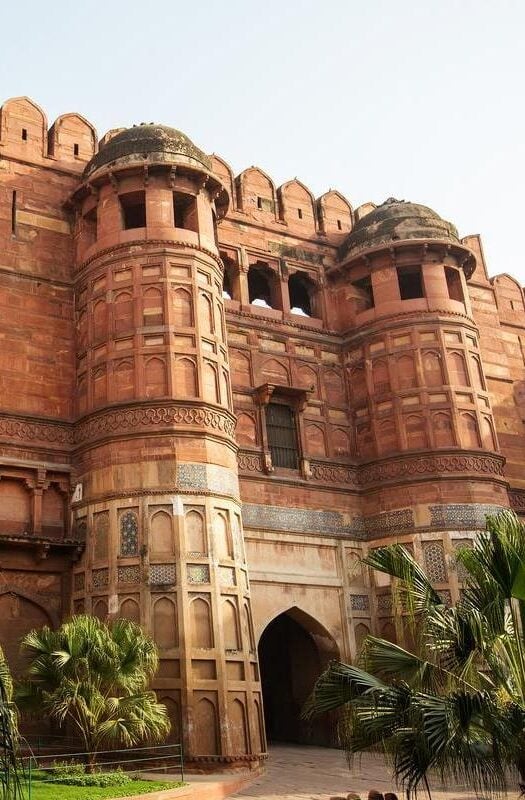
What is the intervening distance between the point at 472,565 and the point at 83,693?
6314 millimetres

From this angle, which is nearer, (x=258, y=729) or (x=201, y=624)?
(x=201, y=624)

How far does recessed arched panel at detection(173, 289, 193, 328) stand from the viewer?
18547mm

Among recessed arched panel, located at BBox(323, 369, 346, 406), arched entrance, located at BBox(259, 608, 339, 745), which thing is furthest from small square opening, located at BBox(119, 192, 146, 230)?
arched entrance, located at BBox(259, 608, 339, 745)

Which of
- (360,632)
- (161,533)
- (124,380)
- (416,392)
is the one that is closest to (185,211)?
(124,380)

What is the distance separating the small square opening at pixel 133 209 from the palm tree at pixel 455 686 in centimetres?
1192

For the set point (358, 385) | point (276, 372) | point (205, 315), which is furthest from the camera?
point (358, 385)

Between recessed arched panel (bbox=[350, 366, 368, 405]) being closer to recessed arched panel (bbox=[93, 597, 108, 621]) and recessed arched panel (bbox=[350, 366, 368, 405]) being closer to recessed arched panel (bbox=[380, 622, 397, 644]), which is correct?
recessed arched panel (bbox=[380, 622, 397, 644])

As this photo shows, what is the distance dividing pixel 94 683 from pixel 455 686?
6.02 m

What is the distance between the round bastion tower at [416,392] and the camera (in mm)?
20344

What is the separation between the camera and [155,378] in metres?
17.9

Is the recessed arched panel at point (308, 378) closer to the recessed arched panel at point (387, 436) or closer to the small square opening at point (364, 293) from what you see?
the recessed arched panel at point (387, 436)

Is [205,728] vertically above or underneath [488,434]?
underneath

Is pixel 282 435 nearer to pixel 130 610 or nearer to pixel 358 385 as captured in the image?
pixel 358 385

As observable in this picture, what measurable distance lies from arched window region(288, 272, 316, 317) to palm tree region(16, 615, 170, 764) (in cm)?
1233
